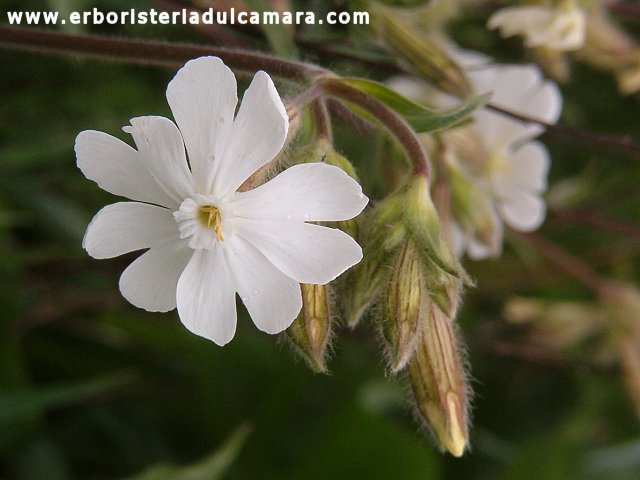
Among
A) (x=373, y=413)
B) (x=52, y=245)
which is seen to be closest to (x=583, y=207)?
(x=373, y=413)

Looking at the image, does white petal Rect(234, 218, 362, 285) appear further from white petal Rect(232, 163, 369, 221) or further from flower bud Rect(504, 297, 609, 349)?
flower bud Rect(504, 297, 609, 349)

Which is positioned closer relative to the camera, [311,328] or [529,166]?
[311,328]

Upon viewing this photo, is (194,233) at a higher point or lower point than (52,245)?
higher

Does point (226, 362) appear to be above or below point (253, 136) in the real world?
below

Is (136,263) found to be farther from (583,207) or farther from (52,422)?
(583,207)

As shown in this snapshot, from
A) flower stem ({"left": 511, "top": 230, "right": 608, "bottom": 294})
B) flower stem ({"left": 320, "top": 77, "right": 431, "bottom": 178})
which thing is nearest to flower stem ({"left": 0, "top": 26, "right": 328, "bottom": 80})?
flower stem ({"left": 320, "top": 77, "right": 431, "bottom": 178})

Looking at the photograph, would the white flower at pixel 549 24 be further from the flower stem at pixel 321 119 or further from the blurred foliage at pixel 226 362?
the flower stem at pixel 321 119

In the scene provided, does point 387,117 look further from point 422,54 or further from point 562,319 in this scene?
point 562,319

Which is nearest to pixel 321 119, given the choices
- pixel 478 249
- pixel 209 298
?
pixel 209 298
